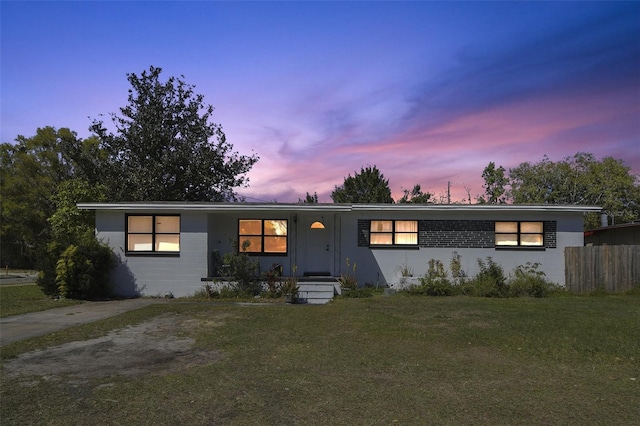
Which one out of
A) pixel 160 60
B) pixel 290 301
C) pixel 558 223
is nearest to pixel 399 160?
pixel 558 223

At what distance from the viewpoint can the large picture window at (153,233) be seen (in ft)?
46.2

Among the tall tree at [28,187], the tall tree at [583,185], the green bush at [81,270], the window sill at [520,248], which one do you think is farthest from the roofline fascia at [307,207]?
the tall tree at [28,187]

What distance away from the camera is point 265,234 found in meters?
15.2

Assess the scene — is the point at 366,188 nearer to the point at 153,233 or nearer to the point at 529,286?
the point at 529,286

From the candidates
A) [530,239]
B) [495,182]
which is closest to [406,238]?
[530,239]

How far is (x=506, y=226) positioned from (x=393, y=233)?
4212 mm

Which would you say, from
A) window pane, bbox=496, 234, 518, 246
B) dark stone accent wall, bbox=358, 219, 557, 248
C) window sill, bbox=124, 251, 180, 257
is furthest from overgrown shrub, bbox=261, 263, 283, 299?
window pane, bbox=496, 234, 518, 246

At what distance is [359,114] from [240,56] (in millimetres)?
5796

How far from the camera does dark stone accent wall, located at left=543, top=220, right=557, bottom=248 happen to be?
1508 cm

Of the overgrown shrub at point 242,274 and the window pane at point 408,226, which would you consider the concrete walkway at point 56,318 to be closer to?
the overgrown shrub at point 242,274

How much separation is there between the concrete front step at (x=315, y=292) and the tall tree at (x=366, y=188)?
62.9 feet

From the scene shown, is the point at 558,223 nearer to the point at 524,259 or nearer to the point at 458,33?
the point at 524,259

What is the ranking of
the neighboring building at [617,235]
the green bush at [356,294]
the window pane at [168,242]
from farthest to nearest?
the neighboring building at [617,235]
the window pane at [168,242]
the green bush at [356,294]

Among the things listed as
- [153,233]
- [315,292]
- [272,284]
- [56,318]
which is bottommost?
[56,318]
